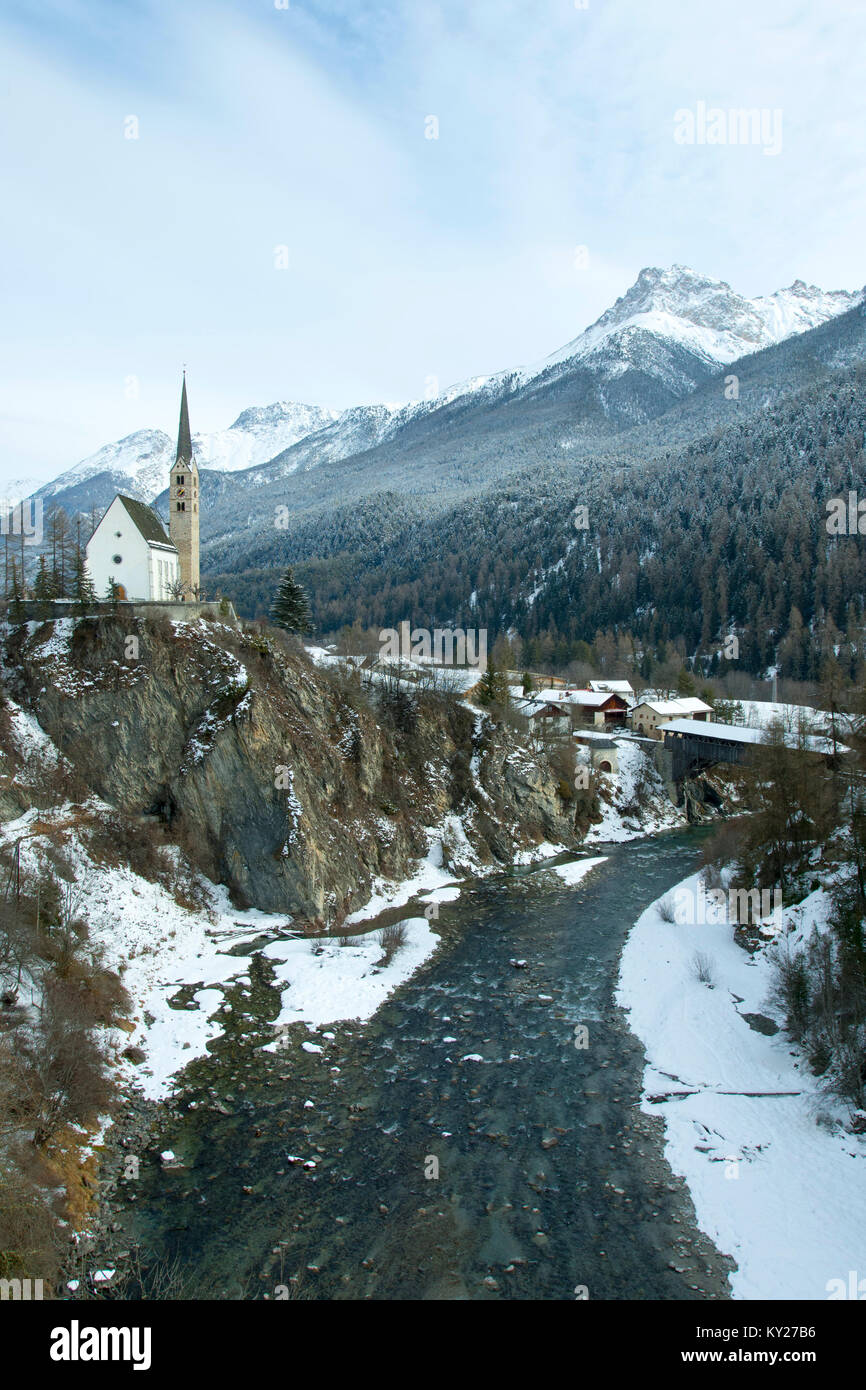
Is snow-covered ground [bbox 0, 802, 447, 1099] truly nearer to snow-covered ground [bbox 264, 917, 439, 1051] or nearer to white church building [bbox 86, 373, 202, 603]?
snow-covered ground [bbox 264, 917, 439, 1051]

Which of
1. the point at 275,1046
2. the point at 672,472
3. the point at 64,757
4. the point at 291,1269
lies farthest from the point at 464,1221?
the point at 672,472

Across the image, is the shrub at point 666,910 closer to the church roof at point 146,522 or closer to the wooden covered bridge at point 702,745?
the wooden covered bridge at point 702,745

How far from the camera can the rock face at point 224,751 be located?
37.2 metres

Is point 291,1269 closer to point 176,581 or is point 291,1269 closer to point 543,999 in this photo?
point 543,999

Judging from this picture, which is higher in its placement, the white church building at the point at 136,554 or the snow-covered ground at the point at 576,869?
the white church building at the point at 136,554

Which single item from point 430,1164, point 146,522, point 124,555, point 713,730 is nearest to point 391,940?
point 430,1164

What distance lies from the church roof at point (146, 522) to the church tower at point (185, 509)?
42.9 inches

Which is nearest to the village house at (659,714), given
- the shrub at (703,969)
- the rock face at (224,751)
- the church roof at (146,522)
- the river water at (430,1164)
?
the rock face at (224,751)

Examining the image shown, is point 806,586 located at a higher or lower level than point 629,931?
higher

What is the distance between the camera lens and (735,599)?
144375 mm

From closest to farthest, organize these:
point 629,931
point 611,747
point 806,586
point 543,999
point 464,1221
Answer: point 464,1221 < point 543,999 < point 629,931 < point 611,747 < point 806,586
